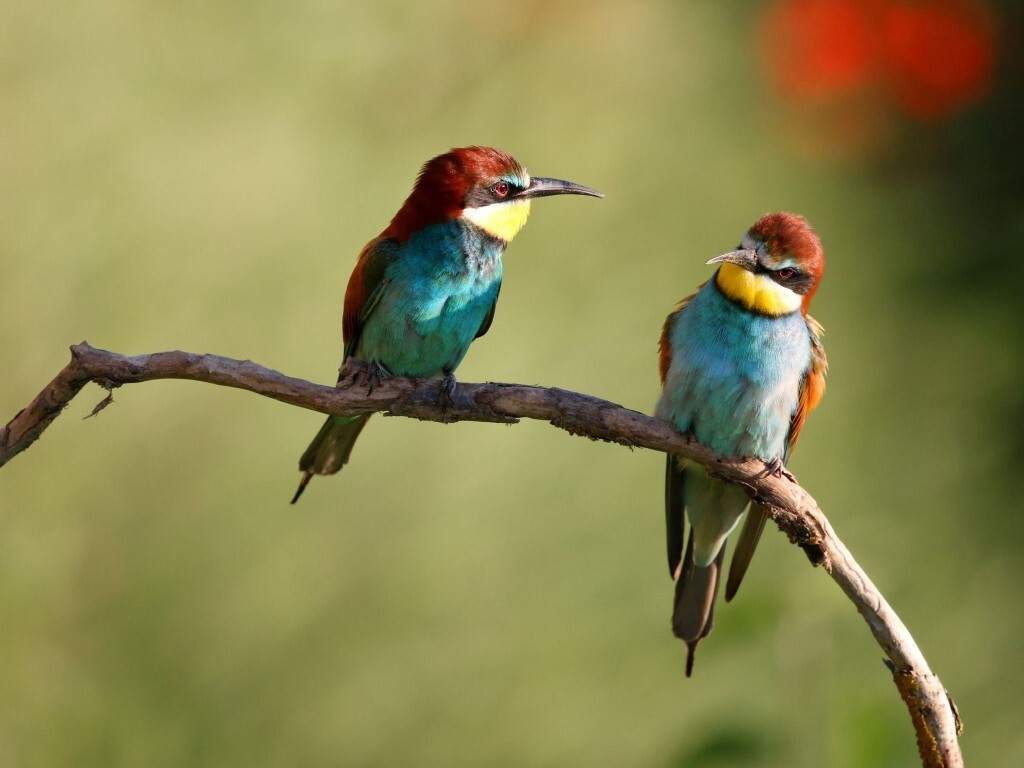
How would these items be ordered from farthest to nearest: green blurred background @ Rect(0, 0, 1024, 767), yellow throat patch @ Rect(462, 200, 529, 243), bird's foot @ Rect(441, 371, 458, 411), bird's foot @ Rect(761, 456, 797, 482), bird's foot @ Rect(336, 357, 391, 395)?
green blurred background @ Rect(0, 0, 1024, 767)
yellow throat patch @ Rect(462, 200, 529, 243)
bird's foot @ Rect(336, 357, 391, 395)
bird's foot @ Rect(761, 456, 797, 482)
bird's foot @ Rect(441, 371, 458, 411)

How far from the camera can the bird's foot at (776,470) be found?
1.68 m

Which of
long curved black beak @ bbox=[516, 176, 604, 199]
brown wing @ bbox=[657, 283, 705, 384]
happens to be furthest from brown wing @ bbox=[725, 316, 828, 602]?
long curved black beak @ bbox=[516, 176, 604, 199]

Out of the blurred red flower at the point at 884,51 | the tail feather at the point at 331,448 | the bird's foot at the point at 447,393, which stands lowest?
the tail feather at the point at 331,448

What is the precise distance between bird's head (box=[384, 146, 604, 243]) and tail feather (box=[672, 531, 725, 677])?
2.06ft

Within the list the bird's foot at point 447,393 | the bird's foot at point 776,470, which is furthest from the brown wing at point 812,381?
the bird's foot at point 447,393

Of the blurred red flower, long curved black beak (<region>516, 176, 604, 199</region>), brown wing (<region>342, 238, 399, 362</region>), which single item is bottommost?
brown wing (<region>342, 238, 399, 362</region>)

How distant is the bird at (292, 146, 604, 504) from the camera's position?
194 cm

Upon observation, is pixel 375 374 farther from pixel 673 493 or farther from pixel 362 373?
pixel 673 493

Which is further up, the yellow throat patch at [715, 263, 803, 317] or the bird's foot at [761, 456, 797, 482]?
the yellow throat patch at [715, 263, 803, 317]

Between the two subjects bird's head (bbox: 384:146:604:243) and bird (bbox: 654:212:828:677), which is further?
bird's head (bbox: 384:146:604:243)

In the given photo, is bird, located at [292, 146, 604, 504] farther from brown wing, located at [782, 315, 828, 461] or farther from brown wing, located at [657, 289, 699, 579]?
brown wing, located at [782, 315, 828, 461]

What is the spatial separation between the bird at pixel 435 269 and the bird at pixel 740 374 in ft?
0.95

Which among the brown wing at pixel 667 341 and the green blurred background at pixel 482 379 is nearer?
the brown wing at pixel 667 341

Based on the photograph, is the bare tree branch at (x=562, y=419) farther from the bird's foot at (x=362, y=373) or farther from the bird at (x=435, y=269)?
the bird at (x=435, y=269)
